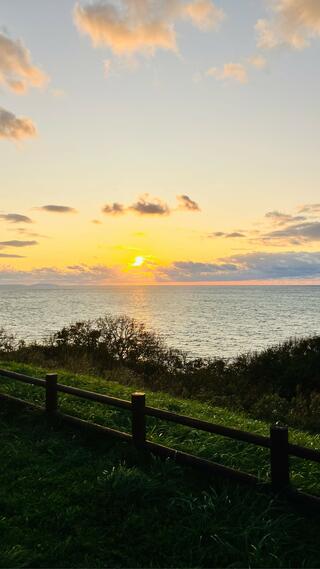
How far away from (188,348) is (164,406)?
110 feet

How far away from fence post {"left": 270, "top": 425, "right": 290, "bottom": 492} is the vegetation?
889cm

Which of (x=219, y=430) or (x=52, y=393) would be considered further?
(x=52, y=393)

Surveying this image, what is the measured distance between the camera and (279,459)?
639cm

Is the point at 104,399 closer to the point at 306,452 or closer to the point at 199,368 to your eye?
the point at 306,452

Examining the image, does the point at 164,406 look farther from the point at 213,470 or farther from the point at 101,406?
the point at 213,470

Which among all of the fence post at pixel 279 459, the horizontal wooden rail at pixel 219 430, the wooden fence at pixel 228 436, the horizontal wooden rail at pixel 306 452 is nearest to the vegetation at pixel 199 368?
the wooden fence at pixel 228 436

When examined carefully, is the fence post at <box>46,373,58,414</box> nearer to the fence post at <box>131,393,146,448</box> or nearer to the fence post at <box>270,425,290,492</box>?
the fence post at <box>131,393,146,448</box>

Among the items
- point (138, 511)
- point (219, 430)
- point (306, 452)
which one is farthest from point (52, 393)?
point (306, 452)

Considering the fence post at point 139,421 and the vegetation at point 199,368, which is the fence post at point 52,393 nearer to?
the fence post at point 139,421

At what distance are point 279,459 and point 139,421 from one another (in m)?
2.73

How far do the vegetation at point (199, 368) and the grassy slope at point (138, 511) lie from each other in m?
8.59

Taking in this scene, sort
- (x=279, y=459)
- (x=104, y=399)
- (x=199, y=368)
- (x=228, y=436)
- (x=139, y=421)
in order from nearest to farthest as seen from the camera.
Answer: (x=279, y=459)
(x=228, y=436)
(x=139, y=421)
(x=104, y=399)
(x=199, y=368)

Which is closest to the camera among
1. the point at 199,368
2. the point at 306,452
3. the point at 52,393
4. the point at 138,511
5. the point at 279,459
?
the point at 306,452

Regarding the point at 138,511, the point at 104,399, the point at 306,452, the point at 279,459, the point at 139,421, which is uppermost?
the point at 104,399
